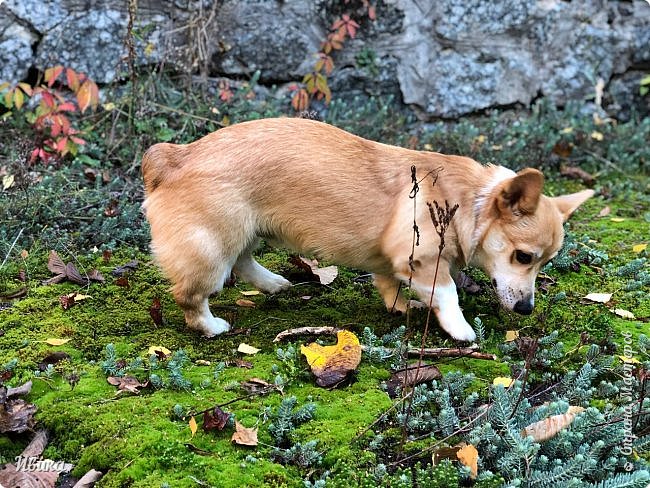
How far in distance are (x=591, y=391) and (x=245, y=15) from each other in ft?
15.7

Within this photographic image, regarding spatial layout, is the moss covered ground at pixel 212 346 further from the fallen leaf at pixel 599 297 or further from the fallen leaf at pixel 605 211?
the fallen leaf at pixel 605 211

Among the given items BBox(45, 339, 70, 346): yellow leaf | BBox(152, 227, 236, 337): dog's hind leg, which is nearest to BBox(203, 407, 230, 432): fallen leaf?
BBox(152, 227, 236, 337): dog's hind leg

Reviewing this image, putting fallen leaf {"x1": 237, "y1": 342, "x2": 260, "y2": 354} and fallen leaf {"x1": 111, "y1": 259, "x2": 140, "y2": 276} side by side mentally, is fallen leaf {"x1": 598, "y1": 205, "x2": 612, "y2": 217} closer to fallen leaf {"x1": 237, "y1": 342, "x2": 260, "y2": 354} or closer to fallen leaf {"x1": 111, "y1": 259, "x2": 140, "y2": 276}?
fallen leaf {"x1": 237, "y1": 342, "x2": 260, "y2": 354}

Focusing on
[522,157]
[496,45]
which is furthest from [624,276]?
[496,45]

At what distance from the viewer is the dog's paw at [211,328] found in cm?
379

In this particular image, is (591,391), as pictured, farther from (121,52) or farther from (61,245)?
(121,52)

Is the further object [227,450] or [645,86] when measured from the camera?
[645,86]

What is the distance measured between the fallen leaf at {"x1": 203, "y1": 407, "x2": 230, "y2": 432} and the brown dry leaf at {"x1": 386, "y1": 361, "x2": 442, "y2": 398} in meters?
0.76

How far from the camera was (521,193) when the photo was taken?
357cm

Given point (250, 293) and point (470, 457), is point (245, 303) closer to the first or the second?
point (250, 293)

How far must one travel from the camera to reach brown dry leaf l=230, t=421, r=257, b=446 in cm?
279

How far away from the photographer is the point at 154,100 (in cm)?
623

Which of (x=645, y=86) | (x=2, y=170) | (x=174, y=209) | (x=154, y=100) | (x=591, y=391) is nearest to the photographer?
(x=591, y=391)

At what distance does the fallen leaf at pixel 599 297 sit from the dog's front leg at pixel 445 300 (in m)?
0.91
